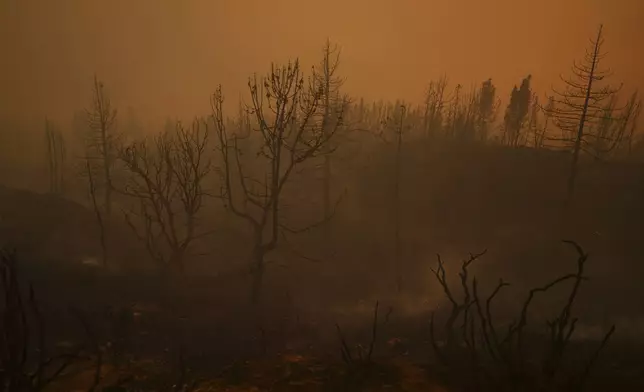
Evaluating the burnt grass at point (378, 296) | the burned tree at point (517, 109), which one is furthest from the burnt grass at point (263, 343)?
the burned tree at point (517, 109)

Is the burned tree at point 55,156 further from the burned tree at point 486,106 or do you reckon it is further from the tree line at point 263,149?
the burned tree at point 486,106

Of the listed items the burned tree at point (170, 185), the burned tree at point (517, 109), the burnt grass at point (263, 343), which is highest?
the burned tree at point (517, 109)

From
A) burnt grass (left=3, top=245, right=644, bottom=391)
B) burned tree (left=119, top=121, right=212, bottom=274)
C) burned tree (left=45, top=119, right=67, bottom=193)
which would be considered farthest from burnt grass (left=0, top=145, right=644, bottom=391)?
burned tree (left=45, top=119, right=67, bottom=193)

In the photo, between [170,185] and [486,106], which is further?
[486,106]

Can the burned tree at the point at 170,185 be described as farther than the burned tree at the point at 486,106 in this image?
No

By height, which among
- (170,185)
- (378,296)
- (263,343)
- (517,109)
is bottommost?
(378,296)

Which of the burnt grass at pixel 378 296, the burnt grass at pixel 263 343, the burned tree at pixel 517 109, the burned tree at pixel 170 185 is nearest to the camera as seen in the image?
the burnt grass at pixel 263 343

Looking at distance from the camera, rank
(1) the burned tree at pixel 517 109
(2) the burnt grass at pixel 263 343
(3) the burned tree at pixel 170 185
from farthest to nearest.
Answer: (1) the burned tree at pixel 517 109, (3) the burned tree at pixel 170 185, (2) the burnt grass at pixel 263 343

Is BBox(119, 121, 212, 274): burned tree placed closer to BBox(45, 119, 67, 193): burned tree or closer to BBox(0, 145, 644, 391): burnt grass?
BBox(0, 145, 644, 391): burnt grass

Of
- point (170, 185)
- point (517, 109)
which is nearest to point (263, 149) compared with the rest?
point (170, 185)

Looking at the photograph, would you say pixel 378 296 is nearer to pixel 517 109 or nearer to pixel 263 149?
pixel 263 149

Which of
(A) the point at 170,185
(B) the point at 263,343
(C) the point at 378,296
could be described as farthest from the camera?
(C) the point at 378,296

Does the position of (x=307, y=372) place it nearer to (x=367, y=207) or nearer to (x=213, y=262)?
(x=213, y=262)

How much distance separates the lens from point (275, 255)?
94.5 feet
